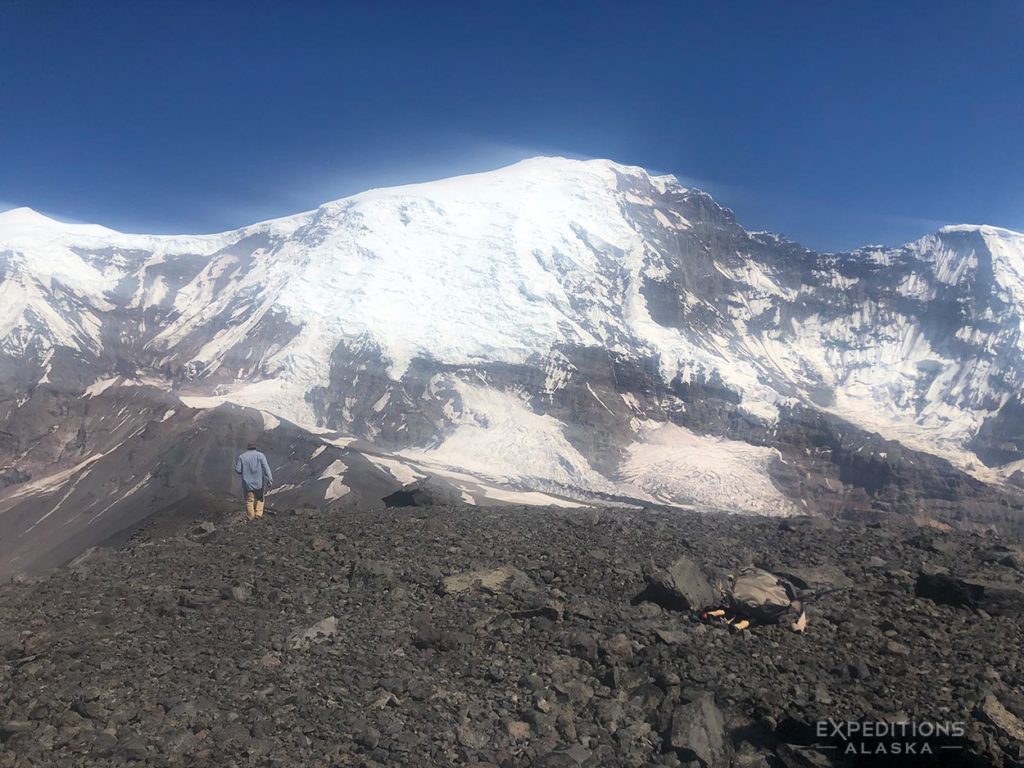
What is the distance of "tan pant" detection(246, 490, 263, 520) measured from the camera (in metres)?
19.9

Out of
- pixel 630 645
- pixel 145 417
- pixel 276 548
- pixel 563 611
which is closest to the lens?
pixel 630 645

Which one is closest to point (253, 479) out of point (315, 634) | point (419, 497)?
point (419, 497)

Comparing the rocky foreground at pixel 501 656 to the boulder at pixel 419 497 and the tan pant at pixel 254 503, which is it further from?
the boulder at pixel 419 497

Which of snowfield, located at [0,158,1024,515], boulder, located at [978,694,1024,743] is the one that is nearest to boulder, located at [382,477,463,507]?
boulder, located at [978,694,1024,743]

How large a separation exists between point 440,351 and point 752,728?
163 meters

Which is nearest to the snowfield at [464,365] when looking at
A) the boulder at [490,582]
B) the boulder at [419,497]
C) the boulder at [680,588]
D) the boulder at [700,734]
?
the boulder at [419,497]

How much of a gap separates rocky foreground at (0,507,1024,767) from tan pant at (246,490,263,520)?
166 inches

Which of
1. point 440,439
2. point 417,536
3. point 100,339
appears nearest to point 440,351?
point 440,439

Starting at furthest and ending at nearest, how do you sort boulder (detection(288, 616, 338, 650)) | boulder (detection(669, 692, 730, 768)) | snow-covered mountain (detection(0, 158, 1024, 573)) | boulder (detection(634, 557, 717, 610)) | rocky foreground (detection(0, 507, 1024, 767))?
snow-covered mountain (detection(0, 158, 1024, 573)) → boulder (detection(634, 557, 717, 610)) → boulder (detection(288, 616, 338, 650)) → rocky foreground (detection(0, 507, 1024, 767)) → boulder (detection(669, 692, 730, 768))

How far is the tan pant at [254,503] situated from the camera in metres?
19.9

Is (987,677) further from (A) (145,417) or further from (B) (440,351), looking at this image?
(B) (440,351)

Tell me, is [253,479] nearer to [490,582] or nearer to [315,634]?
[490,582]

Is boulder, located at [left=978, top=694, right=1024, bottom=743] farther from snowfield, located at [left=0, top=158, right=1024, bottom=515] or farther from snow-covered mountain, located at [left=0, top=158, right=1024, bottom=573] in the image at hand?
snowfield, located at [left=0, top=158, right=1024, bottom=515]

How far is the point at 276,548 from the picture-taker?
15.3 meters
